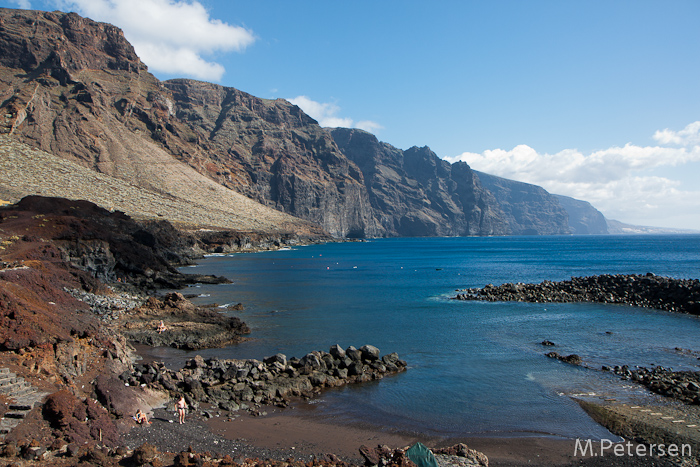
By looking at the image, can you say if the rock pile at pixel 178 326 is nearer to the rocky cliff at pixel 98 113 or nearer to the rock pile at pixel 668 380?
the rock pile at pixel 668 380

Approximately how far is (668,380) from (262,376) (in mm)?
19171

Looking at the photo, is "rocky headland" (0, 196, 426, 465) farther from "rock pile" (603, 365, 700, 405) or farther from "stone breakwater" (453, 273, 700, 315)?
"stone breakwater" (453, 273, 700, 315)

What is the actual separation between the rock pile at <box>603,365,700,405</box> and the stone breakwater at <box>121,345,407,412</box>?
1136 centimetres

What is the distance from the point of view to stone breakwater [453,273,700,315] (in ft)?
131

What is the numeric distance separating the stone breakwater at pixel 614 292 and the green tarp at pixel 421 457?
36.0m

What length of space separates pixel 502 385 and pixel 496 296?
2768 cm

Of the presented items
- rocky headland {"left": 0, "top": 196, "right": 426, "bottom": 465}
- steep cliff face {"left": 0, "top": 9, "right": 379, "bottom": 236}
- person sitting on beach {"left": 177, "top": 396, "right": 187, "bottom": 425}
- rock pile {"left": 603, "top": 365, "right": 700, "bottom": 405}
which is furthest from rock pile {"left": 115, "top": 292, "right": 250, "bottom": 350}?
steep cliff face {"left": 0, "top": 9, "right": 379, "bottom": 236}

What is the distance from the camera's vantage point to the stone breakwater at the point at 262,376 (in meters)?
17.4

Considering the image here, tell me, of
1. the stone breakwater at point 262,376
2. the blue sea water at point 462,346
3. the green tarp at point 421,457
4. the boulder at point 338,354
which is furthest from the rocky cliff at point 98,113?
the green tarp at point 421,457

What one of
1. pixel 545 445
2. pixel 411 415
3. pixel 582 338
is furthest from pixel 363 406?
pixel 582 338

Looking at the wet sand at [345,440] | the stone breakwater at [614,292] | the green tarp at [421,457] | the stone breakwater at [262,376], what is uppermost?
the stone breakwater at [614,292]

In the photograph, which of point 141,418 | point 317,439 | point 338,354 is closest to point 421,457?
point 317,439

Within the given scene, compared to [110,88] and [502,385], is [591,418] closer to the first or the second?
[502,385]

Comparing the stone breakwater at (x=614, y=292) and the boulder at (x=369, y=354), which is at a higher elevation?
the stone breakwater at (x=614, y=292)
